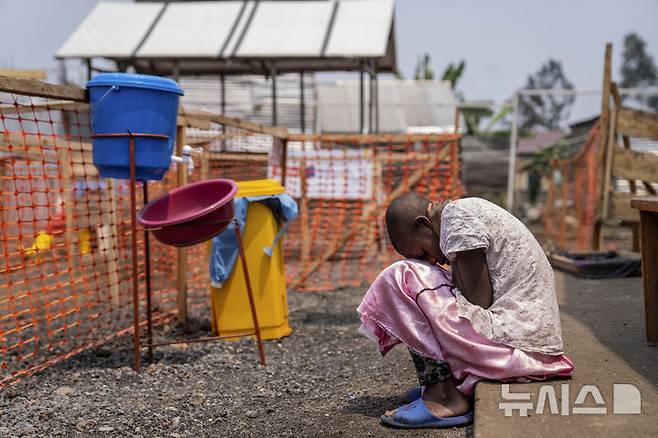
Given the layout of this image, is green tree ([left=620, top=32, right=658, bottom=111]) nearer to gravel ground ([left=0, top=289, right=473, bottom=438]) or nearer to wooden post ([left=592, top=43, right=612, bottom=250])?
wooden post ([left=592, top=43, right=612, bottom=250])

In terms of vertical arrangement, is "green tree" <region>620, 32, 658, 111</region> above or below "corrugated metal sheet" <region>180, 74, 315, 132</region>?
above

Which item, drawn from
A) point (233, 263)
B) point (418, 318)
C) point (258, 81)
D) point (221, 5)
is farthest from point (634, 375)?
point (258, 81)

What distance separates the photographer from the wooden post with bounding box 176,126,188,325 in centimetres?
582

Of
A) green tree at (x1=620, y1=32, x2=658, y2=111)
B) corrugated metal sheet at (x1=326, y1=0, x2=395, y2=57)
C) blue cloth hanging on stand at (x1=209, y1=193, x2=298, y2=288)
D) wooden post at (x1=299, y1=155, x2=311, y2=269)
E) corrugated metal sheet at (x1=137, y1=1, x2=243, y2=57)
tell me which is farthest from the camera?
green tree at (x1=620, y1=32, x2=658, y2=111)

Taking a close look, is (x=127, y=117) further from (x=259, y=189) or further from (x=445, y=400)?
(x=445, y=400)

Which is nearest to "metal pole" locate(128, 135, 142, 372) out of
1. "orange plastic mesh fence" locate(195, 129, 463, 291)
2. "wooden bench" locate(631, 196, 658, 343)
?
"wooden bench" locate(631, 196, 658, 343)

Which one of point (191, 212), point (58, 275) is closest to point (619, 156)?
point (191, 212)

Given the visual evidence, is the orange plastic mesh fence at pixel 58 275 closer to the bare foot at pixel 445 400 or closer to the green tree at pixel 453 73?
the bare foot at pixel 445 400

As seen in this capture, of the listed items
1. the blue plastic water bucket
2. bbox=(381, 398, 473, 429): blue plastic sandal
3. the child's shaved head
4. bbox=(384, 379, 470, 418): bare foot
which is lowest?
bbox=(381, 398, 473, 429): blue plastic sandal

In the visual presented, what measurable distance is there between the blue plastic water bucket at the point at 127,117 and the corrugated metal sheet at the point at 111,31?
34.4 feet

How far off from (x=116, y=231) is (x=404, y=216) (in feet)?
15.5

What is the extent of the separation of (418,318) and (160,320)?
3.54 metres

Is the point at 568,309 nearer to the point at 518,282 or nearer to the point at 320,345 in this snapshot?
the point at 320,345

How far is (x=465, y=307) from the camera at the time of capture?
3.25m
